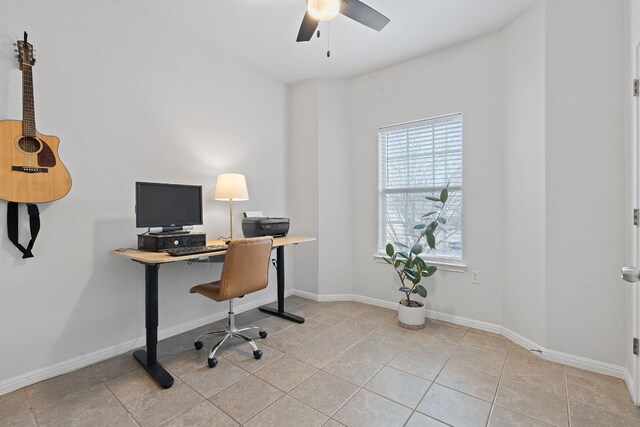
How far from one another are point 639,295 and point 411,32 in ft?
8.37

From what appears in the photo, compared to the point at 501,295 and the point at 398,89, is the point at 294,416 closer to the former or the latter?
the point at 501,295

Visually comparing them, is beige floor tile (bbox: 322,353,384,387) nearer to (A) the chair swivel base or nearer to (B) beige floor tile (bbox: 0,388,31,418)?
(A) the chair swivel base

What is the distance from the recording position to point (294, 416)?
1.67m

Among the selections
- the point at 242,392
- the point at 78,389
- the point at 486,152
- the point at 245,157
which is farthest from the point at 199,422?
the point at 486,152

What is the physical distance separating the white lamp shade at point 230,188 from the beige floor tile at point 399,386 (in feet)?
6.31

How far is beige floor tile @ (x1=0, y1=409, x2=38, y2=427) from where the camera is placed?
1616 millimetres

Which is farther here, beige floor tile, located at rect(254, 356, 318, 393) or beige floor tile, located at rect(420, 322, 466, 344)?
beige floor tile, located at rect(420, 322, 466, 344)

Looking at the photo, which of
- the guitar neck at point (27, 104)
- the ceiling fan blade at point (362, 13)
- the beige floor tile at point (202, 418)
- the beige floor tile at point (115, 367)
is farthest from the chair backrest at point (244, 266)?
the ceiling fan blade at point (362, 13)

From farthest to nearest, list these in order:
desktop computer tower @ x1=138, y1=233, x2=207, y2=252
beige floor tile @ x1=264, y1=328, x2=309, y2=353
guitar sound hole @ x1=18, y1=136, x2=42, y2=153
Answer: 1. beige floor tile @ x1=264, y1=328, x2=309, y2=353
2. desktop computer tower @ x1=138, y1=233, x2=207, y2=252
3. guitar sound hole @ x1=18, y1=136, x2=42, y2=153

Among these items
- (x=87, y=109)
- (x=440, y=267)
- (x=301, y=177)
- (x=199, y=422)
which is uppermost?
(x=87, y=109)

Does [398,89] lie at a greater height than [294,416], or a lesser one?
greater

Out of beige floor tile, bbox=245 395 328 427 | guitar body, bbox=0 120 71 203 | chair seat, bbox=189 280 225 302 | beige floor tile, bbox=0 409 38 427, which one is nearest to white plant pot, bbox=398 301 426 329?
Result: beige floor tile, bbox=245 395 328 427

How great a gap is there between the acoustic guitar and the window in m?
2.93

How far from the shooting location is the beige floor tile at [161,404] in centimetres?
167
